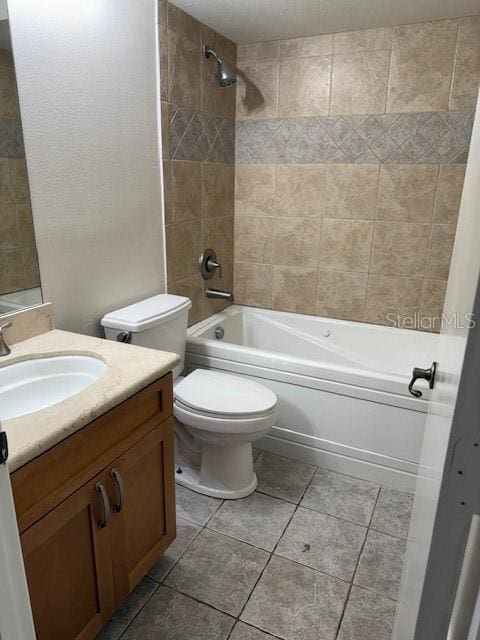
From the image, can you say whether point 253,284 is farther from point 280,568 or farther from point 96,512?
point 96,512

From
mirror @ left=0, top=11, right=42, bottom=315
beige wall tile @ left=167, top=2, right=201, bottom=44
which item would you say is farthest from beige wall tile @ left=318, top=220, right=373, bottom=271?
mirror @ left=0, top=11, right=42, bottom=315

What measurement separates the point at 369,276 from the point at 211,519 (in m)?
1.65

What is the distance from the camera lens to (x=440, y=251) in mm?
2514

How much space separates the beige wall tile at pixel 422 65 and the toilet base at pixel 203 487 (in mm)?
2107

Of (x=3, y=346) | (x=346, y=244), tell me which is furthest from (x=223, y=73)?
(x=3, y=346)

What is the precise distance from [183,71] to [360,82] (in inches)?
38.3

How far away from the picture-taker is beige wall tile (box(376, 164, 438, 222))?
2.45m

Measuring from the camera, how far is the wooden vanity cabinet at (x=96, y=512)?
102cm

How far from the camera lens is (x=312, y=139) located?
8.67ft

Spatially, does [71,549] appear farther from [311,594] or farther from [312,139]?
[312,139]

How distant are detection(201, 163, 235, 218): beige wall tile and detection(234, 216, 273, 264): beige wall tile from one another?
0.12m

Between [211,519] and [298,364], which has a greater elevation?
[298,364]

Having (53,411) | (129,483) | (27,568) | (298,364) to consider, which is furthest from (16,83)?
(298,364)

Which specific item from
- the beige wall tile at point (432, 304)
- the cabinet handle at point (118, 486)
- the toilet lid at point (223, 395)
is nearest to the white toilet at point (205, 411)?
the toilet lid at point (223, 395)
